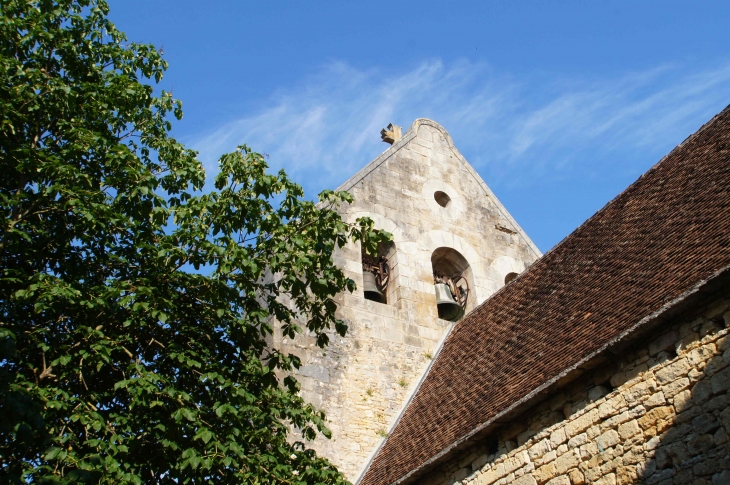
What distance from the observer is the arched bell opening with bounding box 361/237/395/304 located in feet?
39.9

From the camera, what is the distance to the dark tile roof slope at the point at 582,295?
7.45 m

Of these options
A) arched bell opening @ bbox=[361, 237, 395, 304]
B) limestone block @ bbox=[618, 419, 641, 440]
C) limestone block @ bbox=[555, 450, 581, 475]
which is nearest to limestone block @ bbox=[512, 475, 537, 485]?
limestone block @ bbox=[555, 450, 581, 475]

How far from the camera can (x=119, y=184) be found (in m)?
7.51

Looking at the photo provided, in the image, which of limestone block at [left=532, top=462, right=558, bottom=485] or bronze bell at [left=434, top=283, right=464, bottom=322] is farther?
bronze bell at [left=434, top=283, right=464, bottom=322]

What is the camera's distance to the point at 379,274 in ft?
41.3

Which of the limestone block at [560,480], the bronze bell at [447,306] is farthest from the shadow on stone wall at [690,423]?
the bronze bell at [447,306]

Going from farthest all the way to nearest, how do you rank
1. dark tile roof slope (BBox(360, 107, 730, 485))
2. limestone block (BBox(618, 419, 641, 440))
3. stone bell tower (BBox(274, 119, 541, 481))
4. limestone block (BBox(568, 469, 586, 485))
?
stone bell tower (BBox(274, 119, 541, 481)) < dark tile roof slope (BBox(360, 107, 730, 485)) < limestone block (BBox(568, 469, 586, 485)) < limestone block (BBox(618, 419, 641, 440))

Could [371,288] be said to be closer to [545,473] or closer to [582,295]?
[582,295]

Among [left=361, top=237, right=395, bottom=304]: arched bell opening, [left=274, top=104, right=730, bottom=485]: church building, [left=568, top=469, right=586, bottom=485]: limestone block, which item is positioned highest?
[left=361, top=237, right=395, bottom=304]: arched bell opening

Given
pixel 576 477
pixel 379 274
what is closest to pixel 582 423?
pixel 576 477

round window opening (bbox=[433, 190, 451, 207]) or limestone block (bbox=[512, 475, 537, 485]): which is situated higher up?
round window opening (bbox=[433, 190, 451, 207])

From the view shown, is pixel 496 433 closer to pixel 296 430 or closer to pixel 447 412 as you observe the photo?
pixel 447 412

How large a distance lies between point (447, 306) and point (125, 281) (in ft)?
22.6

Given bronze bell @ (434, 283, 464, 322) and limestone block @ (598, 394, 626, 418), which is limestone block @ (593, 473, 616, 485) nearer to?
limestone block @ (598, 394, 626, 418)
